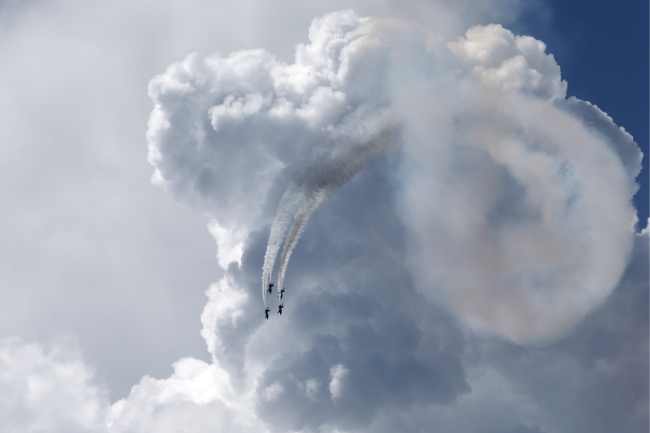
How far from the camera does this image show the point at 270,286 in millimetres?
87062
